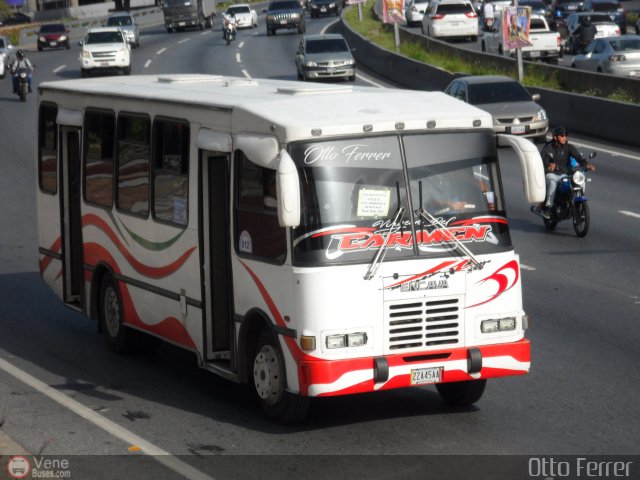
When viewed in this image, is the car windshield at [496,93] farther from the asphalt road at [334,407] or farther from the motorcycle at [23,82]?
the motorcycle at [23,82]

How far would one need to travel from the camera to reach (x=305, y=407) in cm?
975

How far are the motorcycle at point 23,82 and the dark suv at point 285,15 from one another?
89.4ft

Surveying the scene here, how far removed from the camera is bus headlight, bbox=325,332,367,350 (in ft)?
30.8

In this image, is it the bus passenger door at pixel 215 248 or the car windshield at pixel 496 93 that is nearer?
the bus passenger door at pixel 215 248

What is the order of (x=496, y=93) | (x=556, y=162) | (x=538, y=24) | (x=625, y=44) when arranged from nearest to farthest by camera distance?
1. (x=556, y=162)
2. (x=496, y=93)
3. (x=625, y=44)
4. (x=538, y=24)

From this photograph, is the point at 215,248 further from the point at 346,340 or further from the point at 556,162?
the point at 556,162

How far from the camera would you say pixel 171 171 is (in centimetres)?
1153

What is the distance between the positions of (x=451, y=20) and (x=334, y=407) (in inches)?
1976

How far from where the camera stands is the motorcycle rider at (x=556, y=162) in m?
19.5

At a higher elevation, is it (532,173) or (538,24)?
(532,173)

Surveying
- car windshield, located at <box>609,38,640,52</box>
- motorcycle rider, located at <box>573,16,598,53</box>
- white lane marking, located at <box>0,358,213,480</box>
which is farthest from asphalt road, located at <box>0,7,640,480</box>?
motorcycle rider, located at <box>573,16,598,53</box>

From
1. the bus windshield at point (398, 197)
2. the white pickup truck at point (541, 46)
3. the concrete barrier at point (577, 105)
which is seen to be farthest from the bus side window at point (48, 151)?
the white pickup truck at point (541, 46)

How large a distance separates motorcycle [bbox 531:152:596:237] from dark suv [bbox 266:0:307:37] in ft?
170
